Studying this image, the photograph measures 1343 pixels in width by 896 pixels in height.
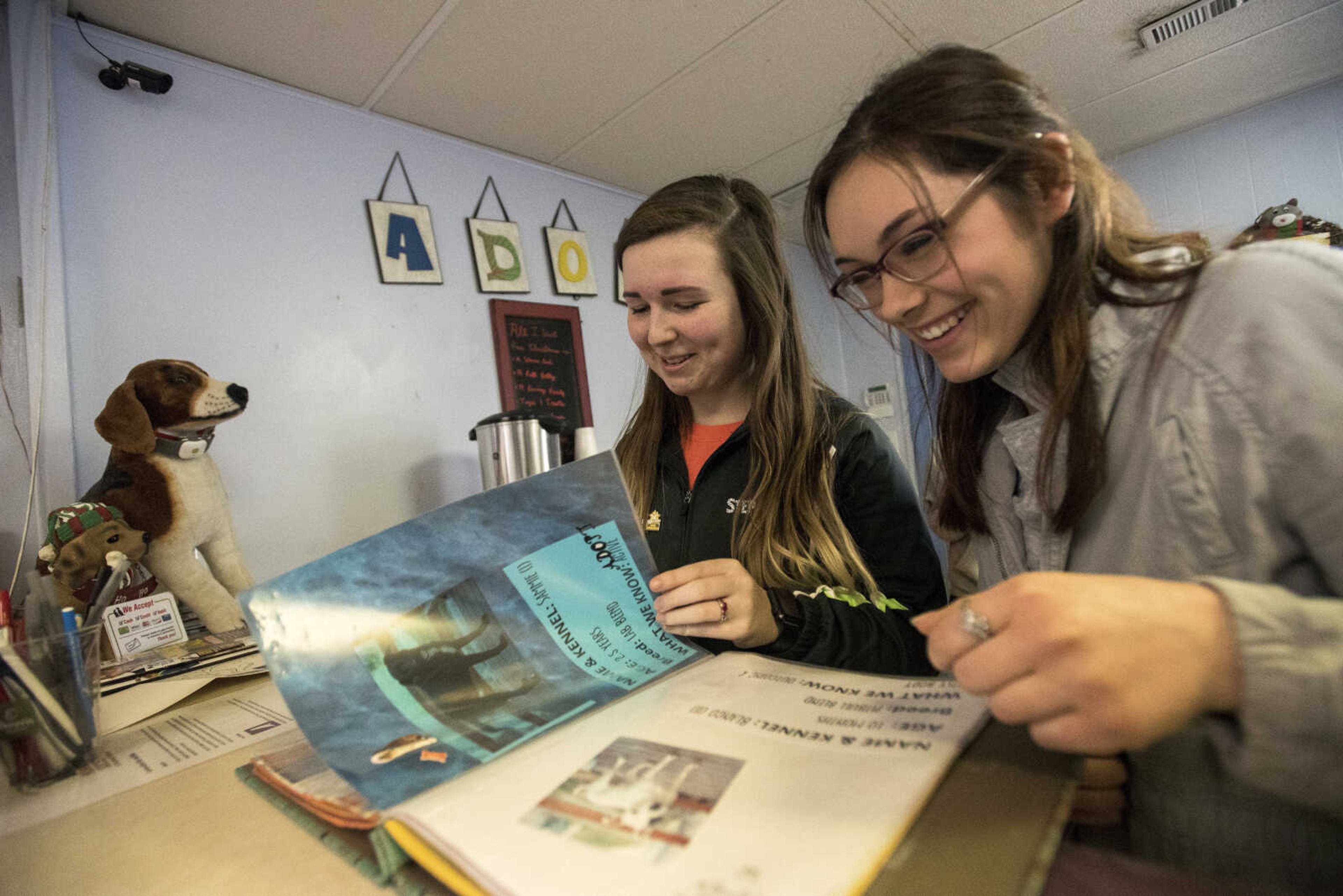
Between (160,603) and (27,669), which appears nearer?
(27,669)

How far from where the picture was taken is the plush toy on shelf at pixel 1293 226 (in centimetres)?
A: 202

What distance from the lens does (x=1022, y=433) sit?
1.84 ft

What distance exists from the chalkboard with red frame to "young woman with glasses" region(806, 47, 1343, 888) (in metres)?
1.26

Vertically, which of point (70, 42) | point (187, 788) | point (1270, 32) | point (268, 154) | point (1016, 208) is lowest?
point (187, 788)

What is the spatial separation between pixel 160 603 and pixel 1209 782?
3.82ft

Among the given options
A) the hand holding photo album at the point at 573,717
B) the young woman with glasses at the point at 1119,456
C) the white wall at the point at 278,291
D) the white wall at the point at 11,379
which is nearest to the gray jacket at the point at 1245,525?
the young woman with glasses at the point at 1119,456

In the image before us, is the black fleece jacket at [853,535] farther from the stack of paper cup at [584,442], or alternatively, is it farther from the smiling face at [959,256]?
the stack of paper cup at [584,442]

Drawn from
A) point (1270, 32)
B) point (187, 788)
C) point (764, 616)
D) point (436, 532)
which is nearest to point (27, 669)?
point (187, 788)

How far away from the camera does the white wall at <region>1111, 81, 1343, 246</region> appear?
2.15 metres

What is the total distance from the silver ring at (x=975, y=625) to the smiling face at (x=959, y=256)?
1.00 feet

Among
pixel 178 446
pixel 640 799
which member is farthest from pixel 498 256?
pixel 640 799

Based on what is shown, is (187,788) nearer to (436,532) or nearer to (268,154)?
(436,532)

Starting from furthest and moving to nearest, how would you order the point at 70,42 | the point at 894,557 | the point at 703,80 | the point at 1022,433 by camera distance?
the point at 703,80 < the point at 70,42 < the point at 894,557 < the point at 1022,433

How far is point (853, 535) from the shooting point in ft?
2.80
